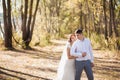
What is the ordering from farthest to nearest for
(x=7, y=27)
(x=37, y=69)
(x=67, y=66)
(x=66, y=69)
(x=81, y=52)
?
(x=7, y=27)
(x=37, y=69)
(x=66, y=69)
(x=67, y=66)
(x=81, y=52)

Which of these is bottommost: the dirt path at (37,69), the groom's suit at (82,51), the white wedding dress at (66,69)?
the dirt path at (37,69)

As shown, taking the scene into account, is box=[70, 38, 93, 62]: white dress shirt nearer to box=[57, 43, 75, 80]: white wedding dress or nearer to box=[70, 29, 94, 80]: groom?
box=[70, 29, 94, 80]: groom

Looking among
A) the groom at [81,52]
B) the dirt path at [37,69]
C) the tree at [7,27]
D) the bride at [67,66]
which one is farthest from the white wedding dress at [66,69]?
the tree at [7,27]

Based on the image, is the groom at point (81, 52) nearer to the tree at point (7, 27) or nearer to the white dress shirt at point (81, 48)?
the white dress shirt at point (81, 48)

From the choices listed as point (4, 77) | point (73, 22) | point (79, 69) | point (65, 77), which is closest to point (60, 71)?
point (65, 77)

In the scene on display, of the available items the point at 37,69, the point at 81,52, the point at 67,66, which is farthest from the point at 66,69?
the point at 37,69

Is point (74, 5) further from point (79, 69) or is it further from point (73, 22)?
point (79, 69)

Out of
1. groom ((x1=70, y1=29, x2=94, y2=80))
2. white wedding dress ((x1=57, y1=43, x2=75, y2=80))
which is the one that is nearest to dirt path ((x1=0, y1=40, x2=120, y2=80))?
white wedding dress ((x1=57, y1=43, x2=75, y2=80))

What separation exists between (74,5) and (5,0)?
22.6m

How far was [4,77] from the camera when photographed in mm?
13289

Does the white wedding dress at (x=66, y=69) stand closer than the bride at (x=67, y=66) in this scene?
No

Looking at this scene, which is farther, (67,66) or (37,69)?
(37,69)

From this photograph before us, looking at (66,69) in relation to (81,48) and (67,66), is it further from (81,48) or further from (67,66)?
(81,48)

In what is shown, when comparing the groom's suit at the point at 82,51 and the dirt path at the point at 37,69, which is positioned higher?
the groom's suit at the point at 82,51
